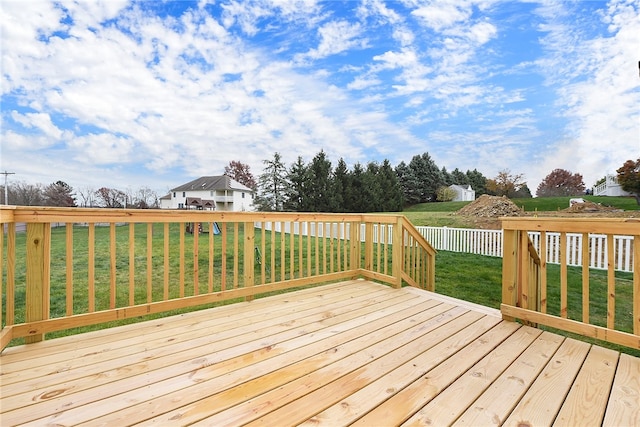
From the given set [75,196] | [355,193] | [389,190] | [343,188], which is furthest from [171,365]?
[389,190]

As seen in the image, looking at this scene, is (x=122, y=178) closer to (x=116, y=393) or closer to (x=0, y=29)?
(x=0, y=29)

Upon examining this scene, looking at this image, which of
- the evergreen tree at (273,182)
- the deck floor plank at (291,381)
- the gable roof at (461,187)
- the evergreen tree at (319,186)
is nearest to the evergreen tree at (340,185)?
the evergreen tree at (319,186)

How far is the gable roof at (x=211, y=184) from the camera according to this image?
27.9 metres

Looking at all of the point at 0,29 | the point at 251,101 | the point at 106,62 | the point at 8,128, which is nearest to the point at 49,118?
the point at 8,128

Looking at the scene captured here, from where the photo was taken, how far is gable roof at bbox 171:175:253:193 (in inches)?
1099

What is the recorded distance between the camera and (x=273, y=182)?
2402cm

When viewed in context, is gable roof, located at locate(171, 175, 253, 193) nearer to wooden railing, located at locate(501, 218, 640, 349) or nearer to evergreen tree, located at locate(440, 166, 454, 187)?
evergreen tree, located at locate(440, 166, 454, 187)

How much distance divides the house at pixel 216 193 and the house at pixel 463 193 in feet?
68.3

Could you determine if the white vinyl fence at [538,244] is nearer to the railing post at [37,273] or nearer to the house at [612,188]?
the railing post at [37,273]

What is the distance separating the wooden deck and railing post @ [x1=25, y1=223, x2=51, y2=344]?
0.21m

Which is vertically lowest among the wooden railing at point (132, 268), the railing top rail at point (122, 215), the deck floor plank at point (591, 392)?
the deck floor plank at point (591, 392)

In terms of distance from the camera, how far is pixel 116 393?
54.6 inches

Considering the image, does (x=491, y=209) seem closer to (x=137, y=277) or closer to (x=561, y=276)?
(x=561, y=276)

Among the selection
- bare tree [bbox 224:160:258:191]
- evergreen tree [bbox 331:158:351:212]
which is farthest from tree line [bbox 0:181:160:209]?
evergreen tree [bbox 331:158:351:212]
